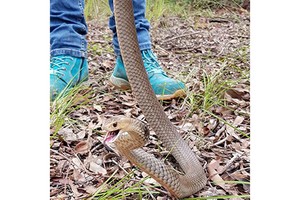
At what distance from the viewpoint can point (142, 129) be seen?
159 centimetres

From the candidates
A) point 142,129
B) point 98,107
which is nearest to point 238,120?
point 142,129

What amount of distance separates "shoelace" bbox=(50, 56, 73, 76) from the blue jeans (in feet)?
0.05

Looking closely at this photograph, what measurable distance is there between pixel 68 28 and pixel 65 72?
0.13m

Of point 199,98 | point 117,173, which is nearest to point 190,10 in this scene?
point 199,98

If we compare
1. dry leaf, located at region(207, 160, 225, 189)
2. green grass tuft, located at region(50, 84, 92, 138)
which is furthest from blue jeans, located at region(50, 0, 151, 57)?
dry leaf, located at region(207, 160, 225, 189)

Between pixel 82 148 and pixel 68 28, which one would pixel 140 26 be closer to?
pixel 68 28

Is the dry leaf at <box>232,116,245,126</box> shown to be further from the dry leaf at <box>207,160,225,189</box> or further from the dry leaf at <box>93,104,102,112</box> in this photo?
the dry leaf at <box>93,104,102,112</box>

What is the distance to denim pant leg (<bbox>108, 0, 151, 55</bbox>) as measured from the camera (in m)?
1.67

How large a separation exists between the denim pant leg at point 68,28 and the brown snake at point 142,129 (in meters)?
0.17

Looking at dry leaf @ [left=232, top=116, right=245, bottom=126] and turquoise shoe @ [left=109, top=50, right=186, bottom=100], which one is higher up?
turquoise shoe @ [left=109, top=50, right=186, bottom=100]

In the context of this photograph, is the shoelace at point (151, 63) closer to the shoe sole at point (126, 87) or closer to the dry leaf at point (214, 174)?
the shoe sole at point (126, 87)

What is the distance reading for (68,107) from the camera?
67.5 inches
